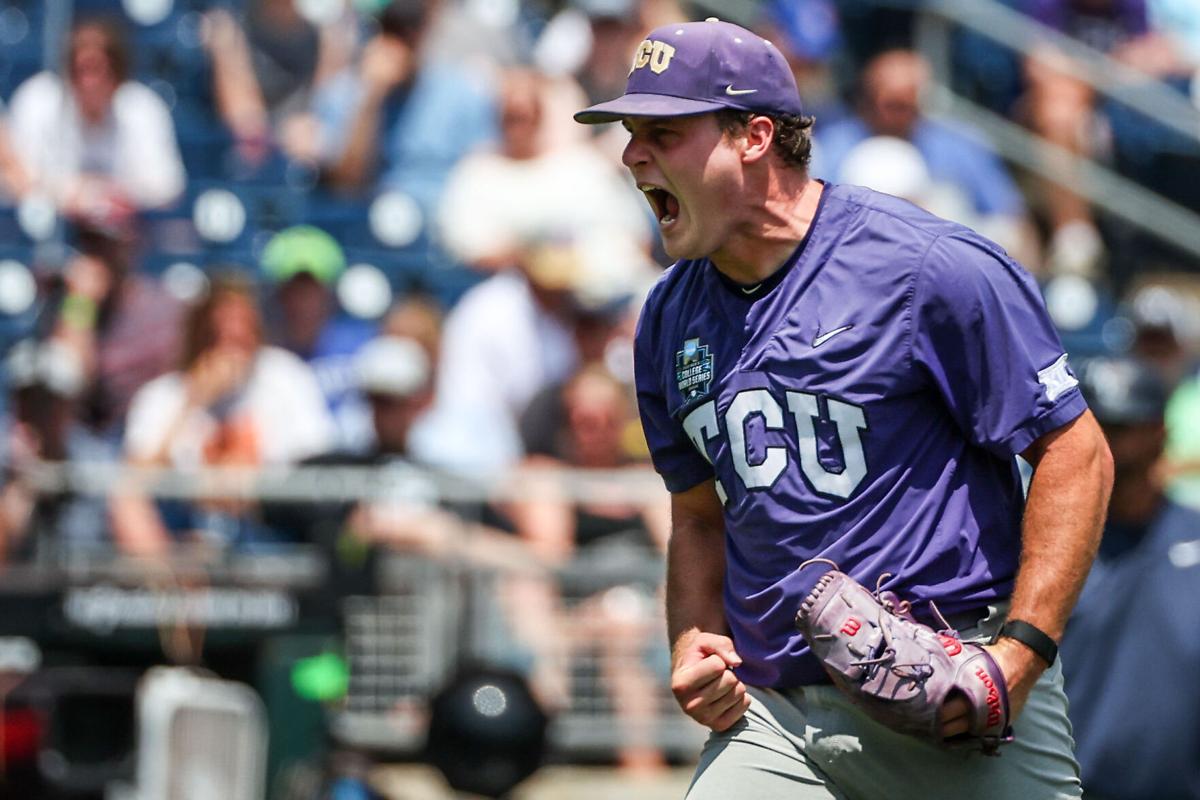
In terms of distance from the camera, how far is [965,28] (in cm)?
1179

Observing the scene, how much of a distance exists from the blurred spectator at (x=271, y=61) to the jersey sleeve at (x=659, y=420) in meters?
7.01

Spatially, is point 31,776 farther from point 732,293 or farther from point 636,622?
point 732,293

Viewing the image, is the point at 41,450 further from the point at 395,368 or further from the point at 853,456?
the point at 853,456

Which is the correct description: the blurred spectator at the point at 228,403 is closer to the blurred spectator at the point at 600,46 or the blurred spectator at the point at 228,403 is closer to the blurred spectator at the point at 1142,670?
the blurred spectator at the point at 600,46

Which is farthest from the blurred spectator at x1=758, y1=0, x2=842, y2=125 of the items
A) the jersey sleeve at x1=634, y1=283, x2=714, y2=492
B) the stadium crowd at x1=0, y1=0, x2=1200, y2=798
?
the jersey sleeve at x1=634, y1=283, x2=714, y2=492

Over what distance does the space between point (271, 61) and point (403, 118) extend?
897 millimetres

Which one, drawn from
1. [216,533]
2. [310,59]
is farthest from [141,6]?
[216,533]

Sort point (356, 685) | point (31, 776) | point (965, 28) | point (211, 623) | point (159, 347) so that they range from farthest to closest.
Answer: point (965, 28) → point (159, 347) → point (356, 685) → point (211, 623) → point (31, 776)

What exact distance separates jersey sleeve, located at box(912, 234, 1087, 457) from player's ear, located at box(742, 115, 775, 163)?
0.39m

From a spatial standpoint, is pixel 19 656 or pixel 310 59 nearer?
pixel 19 656

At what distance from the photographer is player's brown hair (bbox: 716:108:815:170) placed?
3668 mm

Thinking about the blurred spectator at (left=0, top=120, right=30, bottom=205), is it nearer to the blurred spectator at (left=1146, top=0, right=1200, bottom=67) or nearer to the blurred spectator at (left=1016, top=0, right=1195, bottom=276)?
the blurred spectator at (left=1016, top=0, right=1195, bottom=276)

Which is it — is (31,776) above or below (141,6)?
below

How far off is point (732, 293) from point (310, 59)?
7.51 meters
